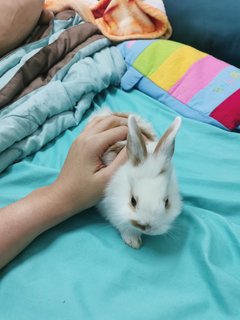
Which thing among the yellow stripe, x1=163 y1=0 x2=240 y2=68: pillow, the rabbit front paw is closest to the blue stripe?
the yellow stripe

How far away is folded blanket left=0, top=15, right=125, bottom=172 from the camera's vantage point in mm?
907

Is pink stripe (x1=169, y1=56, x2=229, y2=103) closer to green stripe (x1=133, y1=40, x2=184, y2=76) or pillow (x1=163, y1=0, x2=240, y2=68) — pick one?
green stripe (x1=133, y1=40, x2=184, y2=76)

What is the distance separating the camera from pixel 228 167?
0.87 m

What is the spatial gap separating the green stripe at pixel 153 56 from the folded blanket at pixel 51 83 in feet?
0.22

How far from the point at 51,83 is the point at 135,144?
452mm

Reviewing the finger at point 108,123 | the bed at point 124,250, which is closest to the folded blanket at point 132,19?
the bed at point 124,250

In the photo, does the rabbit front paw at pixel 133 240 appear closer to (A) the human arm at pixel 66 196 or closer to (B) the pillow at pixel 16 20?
(A) the human arm at pixel 66 196

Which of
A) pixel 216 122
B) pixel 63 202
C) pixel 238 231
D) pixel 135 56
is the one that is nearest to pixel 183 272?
pixel 238 231

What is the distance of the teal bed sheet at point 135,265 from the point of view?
Result: 603mm

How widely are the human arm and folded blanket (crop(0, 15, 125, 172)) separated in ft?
0.67

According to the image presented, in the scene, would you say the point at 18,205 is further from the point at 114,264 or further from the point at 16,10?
the point at 16,10

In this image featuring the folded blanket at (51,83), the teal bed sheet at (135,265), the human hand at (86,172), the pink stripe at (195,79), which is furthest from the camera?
the pink stripe at (195,79)

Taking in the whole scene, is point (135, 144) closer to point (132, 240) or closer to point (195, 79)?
point (132, 240)

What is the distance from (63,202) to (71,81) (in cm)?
46
